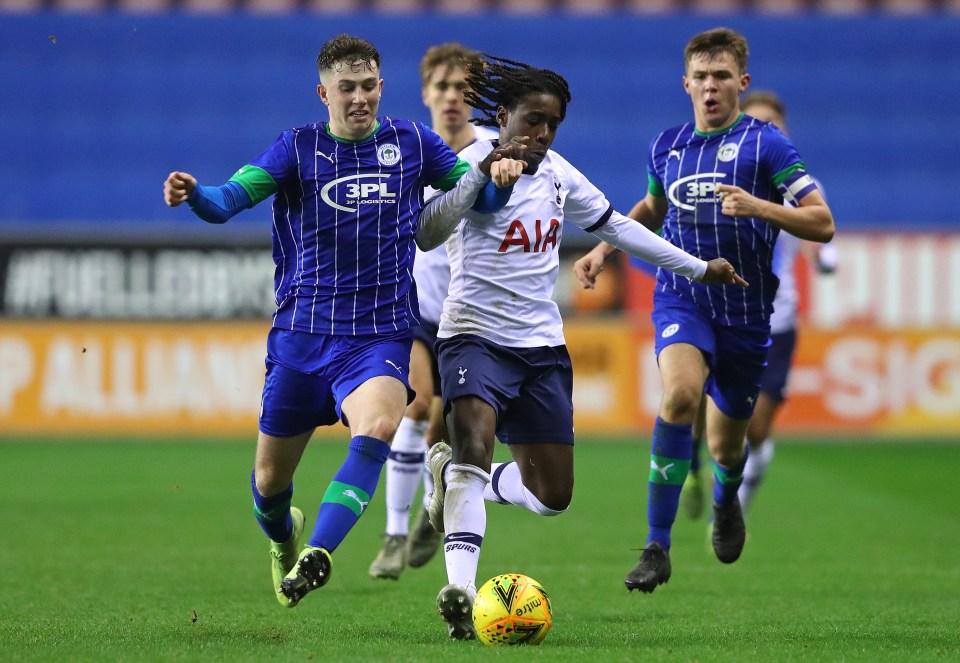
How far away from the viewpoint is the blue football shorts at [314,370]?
5633 millimetres

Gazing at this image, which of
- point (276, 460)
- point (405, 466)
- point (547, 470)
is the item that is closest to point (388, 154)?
point (276, 460)

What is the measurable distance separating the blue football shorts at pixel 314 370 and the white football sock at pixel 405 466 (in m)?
1.79

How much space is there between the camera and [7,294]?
15.7 meters

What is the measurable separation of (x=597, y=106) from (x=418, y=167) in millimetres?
14738

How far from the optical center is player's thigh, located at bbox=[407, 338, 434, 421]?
7441 mm

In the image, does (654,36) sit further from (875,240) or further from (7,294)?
(7,294)

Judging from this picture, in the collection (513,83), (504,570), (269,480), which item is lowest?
(504,570)

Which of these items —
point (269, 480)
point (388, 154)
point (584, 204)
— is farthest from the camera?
point (584, 204)

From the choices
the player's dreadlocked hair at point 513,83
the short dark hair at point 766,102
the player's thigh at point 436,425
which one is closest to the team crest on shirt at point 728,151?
the player's dreadlocked hair at point 513,83

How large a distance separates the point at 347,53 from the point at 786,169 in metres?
2.14

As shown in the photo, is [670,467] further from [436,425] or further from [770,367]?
[770,367]

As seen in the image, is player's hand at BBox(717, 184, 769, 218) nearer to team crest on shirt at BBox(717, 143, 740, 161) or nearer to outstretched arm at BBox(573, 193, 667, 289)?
team crest on shirt at BBox(717, 143, 740, 161)

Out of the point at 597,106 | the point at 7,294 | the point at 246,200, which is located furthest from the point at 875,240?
the point at 246,200

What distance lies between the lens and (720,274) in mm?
6270
